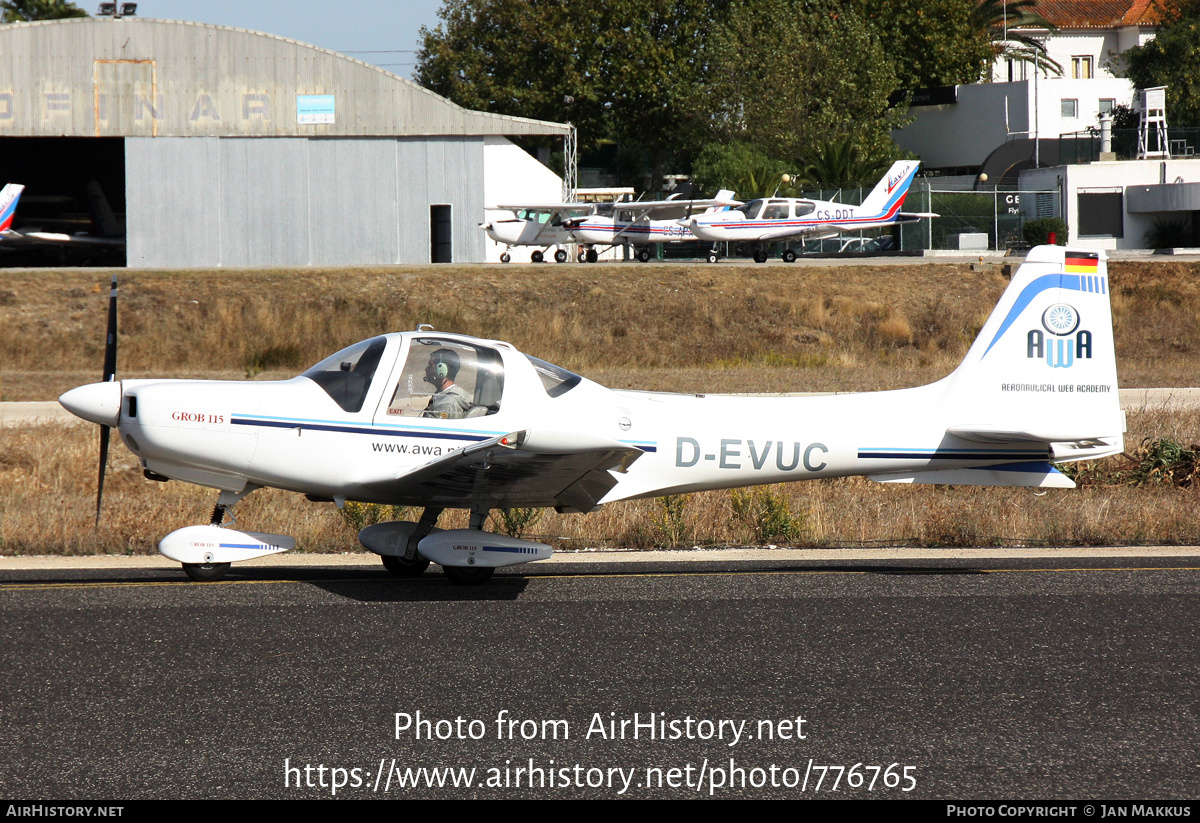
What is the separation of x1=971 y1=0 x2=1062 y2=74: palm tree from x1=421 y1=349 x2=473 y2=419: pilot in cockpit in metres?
65.6

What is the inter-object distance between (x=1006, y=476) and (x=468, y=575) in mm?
4257

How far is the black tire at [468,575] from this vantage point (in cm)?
856

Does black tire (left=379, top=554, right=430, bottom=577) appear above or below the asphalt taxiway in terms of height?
above

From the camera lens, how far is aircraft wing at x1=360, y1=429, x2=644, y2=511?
750 cm

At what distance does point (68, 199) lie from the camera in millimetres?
46094

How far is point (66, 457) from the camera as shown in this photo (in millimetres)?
15219

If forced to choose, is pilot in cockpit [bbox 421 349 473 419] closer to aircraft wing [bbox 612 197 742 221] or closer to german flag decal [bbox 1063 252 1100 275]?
german flag decal [bbox 1063 252 1100 275]

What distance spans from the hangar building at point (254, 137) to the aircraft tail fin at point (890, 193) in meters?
11.1

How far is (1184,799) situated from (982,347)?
206 inches

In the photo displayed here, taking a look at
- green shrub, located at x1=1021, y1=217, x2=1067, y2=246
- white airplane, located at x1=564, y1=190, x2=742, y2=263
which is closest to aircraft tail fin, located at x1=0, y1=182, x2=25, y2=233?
white airplane, located at x1=564, y1=190, x2=742, y2=263

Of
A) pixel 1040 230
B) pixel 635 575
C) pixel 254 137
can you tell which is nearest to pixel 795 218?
pixel 1040 230

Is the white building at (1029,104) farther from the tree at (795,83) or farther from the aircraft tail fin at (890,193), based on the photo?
the aircraft tail fin at (890,193)
